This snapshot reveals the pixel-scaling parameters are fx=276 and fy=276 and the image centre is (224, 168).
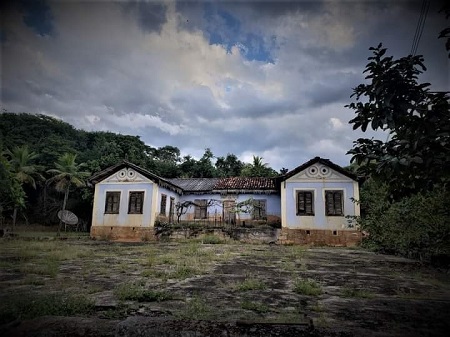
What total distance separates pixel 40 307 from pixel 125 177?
53.3 feet

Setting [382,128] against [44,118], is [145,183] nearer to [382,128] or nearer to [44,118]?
[382,128]

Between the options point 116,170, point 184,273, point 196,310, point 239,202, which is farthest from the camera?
point 239,202

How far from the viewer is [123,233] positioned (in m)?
17.8

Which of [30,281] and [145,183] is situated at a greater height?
[145,183]

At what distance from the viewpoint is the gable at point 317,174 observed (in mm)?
16719

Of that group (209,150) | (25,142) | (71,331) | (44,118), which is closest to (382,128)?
(71,331)

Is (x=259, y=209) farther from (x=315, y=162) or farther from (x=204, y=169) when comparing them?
(x=204, y=169)

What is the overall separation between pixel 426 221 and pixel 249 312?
6.01 meters

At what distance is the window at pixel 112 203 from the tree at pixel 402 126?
58.1 feet

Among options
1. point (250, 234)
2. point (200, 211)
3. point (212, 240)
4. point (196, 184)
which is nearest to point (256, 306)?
point (212, 240)

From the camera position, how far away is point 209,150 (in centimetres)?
3112

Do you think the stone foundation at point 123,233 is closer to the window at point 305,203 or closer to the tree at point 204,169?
the window at point 305,203

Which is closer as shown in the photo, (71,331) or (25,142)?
(71,331)

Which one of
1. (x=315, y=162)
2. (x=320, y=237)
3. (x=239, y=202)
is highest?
(x=315, y=162)
